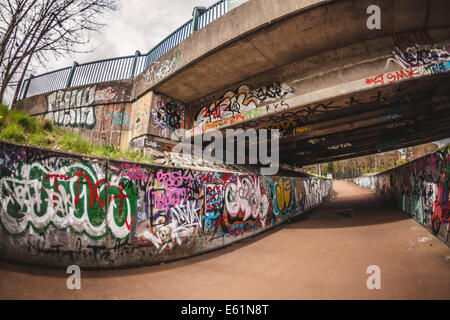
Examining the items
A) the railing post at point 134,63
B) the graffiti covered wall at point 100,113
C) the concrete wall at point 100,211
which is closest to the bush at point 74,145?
the concrete wall at point 100,211

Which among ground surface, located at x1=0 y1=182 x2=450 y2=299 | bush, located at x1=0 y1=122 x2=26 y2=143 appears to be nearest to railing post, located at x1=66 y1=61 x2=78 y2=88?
bush, located at x1=0 y1=122 x2=26 y2=143

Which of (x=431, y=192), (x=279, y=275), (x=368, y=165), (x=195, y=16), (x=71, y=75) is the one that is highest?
(x=368, y=165)

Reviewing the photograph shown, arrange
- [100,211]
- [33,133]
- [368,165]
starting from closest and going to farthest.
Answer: [100,211] → [33,133] → [368,165]

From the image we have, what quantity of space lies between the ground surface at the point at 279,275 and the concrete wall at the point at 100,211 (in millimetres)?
324

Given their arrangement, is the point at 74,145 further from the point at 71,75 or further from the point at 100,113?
the point at 71,75

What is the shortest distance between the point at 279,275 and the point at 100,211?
416 centimetres

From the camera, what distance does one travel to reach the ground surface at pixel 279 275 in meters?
3.39

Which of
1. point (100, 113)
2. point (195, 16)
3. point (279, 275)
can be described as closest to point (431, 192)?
point (279, 275)

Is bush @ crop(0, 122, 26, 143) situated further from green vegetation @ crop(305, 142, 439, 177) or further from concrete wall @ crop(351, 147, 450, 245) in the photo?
green vegetation @ crop(305, 142, 439, 177)

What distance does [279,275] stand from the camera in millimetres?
4438

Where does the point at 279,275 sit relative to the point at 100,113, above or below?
below

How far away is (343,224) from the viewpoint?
9125 millimetres

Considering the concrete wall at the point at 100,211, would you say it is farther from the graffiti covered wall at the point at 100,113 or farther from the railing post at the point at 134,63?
the railing post at the point at 134,63
